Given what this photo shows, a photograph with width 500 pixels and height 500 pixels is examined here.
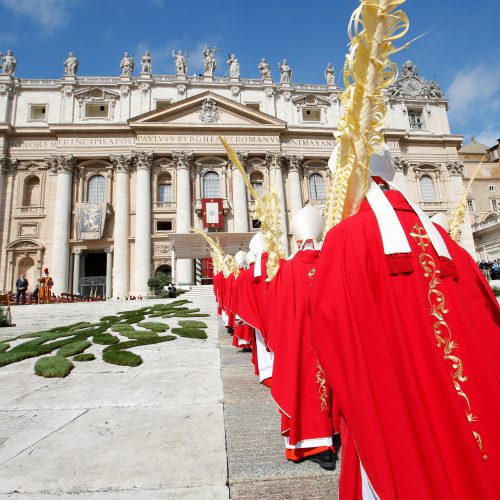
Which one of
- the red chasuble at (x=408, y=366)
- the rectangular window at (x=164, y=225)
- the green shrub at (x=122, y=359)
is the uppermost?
the rectangular window at (x=164, y=225)

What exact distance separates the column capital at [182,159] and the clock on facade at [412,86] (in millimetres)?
24567

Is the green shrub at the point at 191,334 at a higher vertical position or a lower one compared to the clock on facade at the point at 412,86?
lower

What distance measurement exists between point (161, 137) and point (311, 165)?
546 inches

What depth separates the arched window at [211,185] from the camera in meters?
30.0

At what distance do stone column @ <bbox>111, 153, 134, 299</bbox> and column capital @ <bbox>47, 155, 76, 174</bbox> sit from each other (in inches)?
128

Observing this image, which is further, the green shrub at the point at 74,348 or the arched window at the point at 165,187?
the arched window at the point at 165,187

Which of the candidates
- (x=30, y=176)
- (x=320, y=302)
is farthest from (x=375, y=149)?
(x=30, y=176)

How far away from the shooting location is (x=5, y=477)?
2.17 m

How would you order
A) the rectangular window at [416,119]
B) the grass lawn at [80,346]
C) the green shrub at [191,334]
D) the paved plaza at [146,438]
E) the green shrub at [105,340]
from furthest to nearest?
the rectangular window at [416,119] → the green shrub at [191,334] → the green shrub at [105,340] → the grass lawn at [80,346] → the paved plaza at [146,438]

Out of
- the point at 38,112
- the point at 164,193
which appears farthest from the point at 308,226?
the point at 38,112

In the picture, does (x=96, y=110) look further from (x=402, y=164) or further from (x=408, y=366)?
(x=408, y=366)

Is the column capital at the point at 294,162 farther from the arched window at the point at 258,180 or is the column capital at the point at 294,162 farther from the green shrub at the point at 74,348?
the green shrub at the point at 74,348

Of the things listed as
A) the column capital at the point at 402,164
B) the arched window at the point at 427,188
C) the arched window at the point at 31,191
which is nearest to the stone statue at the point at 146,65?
the arched window at the point at 31,191

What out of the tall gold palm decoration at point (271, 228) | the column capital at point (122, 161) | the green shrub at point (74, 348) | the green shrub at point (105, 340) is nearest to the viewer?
the tall gold palm decoration at point (271, 228)
